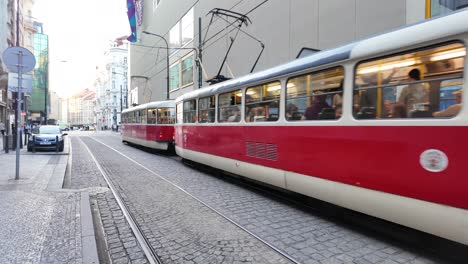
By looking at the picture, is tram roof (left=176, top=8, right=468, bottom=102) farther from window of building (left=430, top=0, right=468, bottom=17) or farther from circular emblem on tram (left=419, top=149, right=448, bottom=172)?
window of building (left=430, top=0, right=468, bottom=17)

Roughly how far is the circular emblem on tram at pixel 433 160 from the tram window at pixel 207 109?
6.28 m

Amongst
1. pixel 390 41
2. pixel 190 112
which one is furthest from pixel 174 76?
pixel 390 41

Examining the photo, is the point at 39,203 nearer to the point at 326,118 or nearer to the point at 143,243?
the point at 143,243

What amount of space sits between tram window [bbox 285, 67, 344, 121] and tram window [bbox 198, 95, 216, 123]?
3.62m

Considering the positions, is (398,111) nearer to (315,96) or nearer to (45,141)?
(315,96)

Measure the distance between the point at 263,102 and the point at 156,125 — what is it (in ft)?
35.3

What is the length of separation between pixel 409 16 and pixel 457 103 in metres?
7.21

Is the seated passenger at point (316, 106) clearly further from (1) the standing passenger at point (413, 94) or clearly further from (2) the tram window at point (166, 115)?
(2) the tram window at point (166, 115)

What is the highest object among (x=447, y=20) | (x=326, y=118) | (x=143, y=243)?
(x=447, y=20)

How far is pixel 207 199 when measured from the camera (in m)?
6.95

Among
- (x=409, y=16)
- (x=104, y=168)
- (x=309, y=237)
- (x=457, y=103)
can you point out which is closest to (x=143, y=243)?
(x=309, y=237)

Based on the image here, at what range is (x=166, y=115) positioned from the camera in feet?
54.2

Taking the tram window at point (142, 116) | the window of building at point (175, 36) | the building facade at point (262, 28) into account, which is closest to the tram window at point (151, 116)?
the tram window at point (142, 116)

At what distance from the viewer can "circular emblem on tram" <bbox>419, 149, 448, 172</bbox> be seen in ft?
11.7
